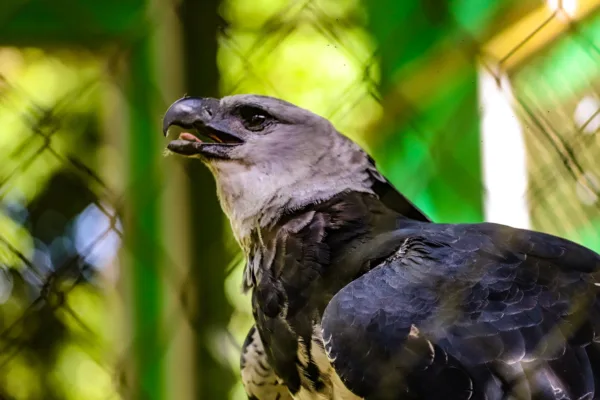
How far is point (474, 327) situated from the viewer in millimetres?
897

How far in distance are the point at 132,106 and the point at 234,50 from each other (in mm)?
216

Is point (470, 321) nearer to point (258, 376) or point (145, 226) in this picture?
point (258, 376)

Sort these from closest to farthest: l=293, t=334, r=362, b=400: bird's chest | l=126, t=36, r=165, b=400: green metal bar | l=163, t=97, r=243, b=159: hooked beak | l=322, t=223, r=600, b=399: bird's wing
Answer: l=322, t=223, r=600, b=399: bird's wing → l=293, t=334, r=362, b=400: bird's chest → l=163, t=97, r=243, b=159: hooked beak → l=126, t=36, r=165, b=400: green metal bar

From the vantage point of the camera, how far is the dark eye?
4.19 feet

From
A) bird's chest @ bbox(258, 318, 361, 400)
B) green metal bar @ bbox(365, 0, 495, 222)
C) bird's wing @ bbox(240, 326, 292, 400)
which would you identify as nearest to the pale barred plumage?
bird's wing @ bbox(240, 326, 292, 400)

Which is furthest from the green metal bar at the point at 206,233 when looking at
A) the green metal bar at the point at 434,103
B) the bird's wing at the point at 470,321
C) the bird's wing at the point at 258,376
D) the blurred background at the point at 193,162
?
the bird's wing at the point at 470,321

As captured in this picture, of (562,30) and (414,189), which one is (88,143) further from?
(562,30)

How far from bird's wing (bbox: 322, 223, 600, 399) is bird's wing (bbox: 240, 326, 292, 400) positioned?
0.37m

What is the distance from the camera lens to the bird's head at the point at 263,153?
1213 millimetres

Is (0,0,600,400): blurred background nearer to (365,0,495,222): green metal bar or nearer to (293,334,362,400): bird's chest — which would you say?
(365,0,495,222): green metal bar

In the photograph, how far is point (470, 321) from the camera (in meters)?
0.90

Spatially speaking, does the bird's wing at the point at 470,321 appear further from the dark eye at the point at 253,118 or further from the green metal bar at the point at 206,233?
the green metal bar at the point at 206,233

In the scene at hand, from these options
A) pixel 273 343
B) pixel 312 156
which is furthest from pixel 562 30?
pixel 273 343

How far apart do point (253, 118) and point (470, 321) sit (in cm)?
57
